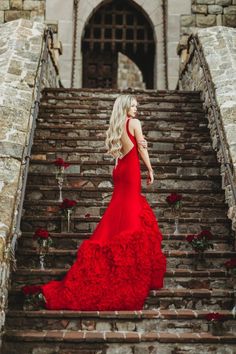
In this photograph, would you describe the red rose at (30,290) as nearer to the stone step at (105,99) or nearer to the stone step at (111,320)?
the stone step at (111,320)

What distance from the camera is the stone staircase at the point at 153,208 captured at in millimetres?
4250

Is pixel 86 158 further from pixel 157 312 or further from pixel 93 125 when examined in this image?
pixel 157 312

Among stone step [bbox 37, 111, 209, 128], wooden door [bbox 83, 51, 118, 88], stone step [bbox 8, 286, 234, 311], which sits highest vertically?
wooden door [bbox 83, 51, 118, 88]

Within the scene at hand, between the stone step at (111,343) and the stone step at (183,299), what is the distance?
43 centimetres

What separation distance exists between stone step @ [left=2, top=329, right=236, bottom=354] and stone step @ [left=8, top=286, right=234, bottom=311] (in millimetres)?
430

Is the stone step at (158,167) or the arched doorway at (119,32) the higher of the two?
the arched doorway at (119,32)

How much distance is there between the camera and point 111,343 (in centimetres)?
422

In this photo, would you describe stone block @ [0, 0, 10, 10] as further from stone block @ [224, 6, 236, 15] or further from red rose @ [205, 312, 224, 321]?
red rose @ [205, 312, 224, 321]

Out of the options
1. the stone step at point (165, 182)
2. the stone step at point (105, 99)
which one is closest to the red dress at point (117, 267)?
the stone step at point (165, 182)

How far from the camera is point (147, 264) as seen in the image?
456 centimetres

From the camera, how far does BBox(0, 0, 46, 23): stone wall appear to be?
488 inches

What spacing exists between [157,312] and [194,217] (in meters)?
1.65

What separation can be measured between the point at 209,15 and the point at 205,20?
14 cm

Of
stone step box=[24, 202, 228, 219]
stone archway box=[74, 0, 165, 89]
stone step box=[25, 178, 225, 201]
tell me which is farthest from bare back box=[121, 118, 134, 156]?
stone archway box=[74, 0, 165, 89]
